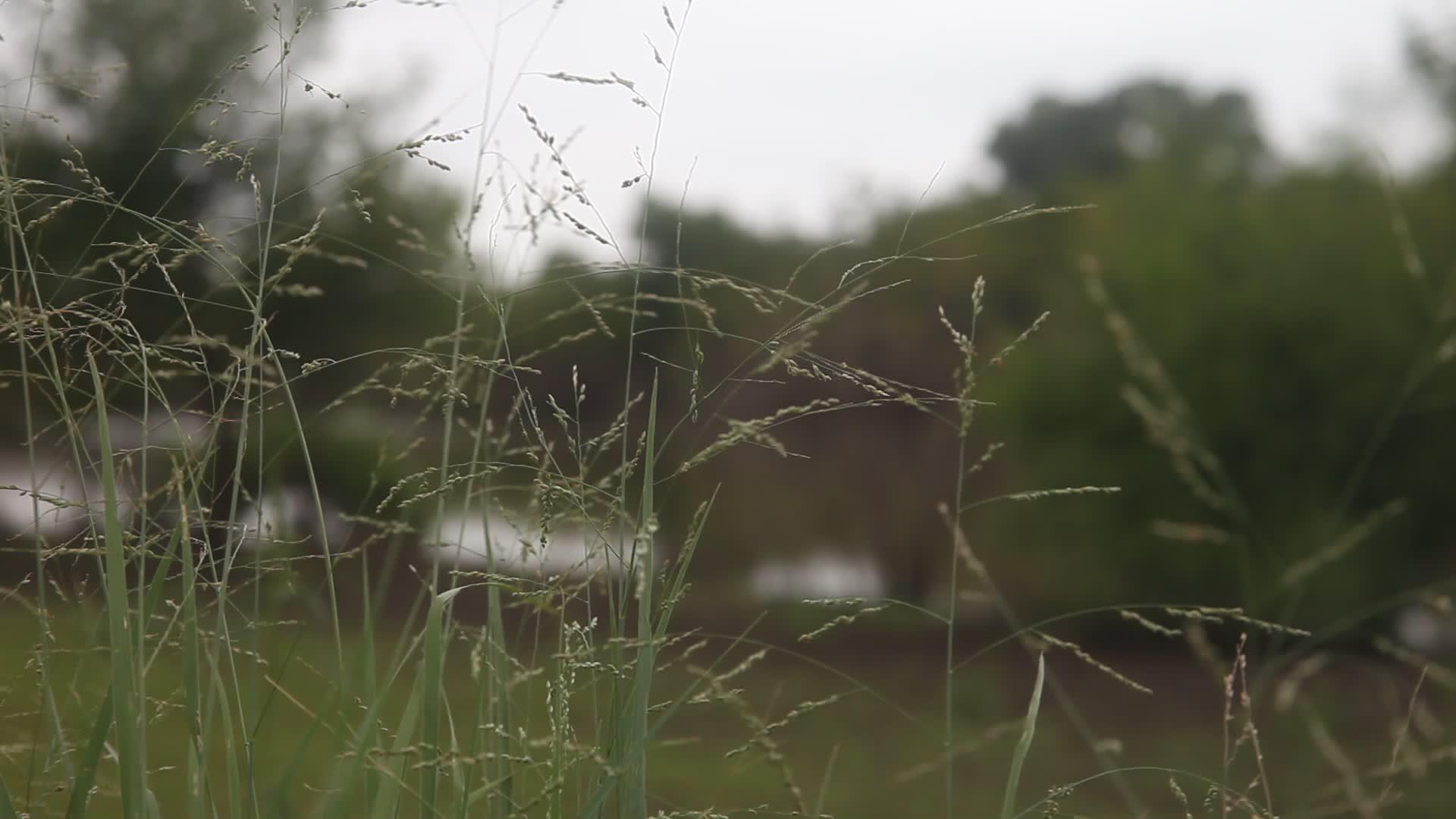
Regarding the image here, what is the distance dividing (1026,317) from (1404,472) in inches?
186

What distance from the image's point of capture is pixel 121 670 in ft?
3.75


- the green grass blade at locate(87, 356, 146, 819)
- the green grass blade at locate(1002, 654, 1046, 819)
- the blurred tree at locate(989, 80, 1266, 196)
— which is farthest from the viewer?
the blurred tree at locate(989, 80, 1266, 196)

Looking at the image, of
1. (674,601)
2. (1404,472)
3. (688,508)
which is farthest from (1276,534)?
(674,601)

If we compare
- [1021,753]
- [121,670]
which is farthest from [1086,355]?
[121,670]

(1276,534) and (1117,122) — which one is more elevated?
(1117,122)

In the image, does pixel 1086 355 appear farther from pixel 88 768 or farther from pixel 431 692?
pixel 88 768

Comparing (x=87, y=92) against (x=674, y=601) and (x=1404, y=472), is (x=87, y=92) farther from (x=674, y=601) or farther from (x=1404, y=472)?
(x=1404, y=472)

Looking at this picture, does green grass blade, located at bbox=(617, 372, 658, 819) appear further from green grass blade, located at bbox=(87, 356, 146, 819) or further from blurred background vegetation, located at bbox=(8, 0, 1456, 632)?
blurred background vegetation, located at bbox=(8, 0, 1456, 632)

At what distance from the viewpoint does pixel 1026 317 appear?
1495 centimetres

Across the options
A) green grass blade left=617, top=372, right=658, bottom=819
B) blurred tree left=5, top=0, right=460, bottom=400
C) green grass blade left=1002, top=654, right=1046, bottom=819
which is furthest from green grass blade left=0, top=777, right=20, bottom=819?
blurred tree left=5, top=0, right=460, bottom=400

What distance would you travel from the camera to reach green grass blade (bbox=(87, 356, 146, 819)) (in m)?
1.11

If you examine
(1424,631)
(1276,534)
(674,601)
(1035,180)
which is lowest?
(1424,631)

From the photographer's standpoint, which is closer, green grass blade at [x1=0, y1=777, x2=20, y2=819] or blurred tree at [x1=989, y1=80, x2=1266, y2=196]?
green grass blade at [x1=0, y1=777, x2=20, y2=819]

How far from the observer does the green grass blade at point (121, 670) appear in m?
1.11
